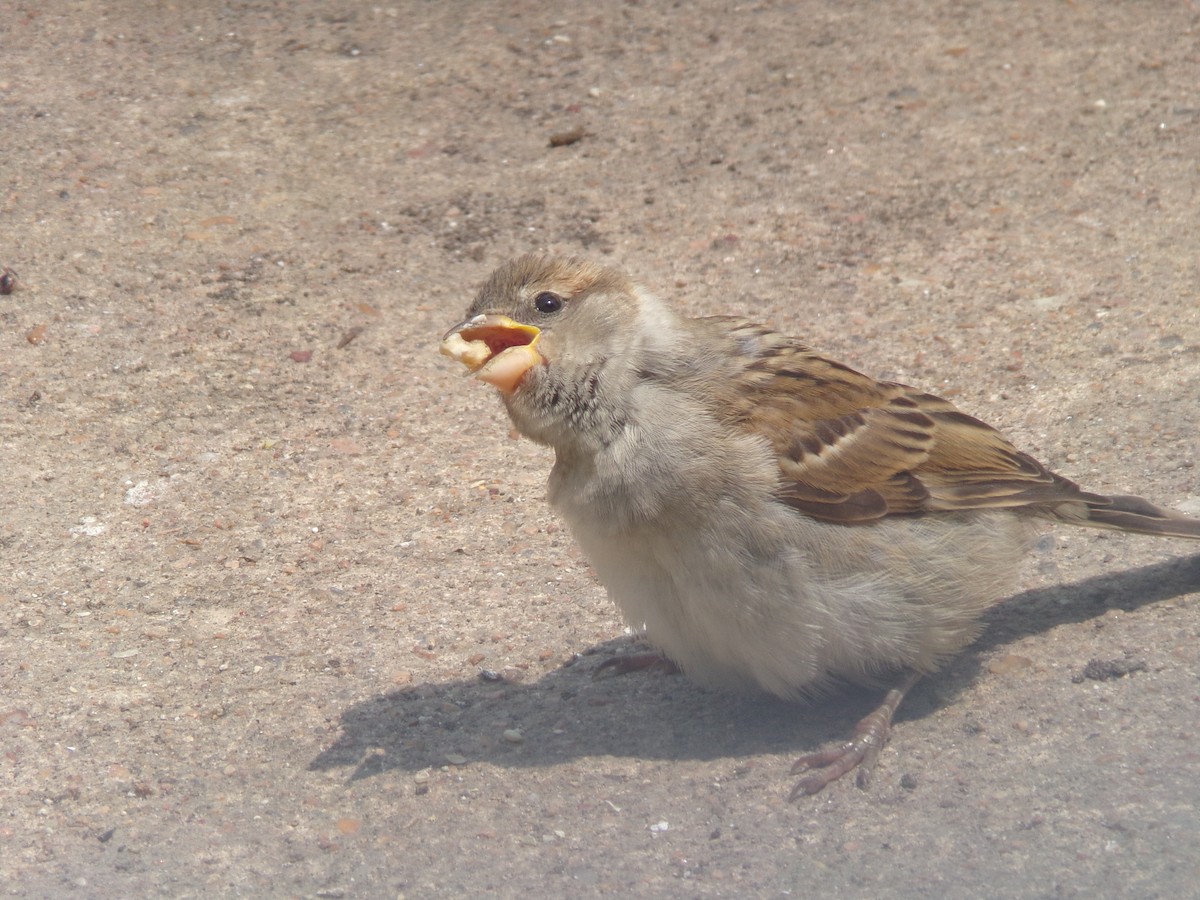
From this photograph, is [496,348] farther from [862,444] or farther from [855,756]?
[855,756]

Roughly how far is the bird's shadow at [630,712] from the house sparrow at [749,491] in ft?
0.44

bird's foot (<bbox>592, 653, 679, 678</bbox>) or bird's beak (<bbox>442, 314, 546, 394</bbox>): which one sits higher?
bird's beak (<bbox>442, 314, 546, 394</bbox>)

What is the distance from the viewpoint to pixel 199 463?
17.4ft

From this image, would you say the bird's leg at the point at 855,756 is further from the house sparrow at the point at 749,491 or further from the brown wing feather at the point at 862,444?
the brown wing feather at the point at 862,444

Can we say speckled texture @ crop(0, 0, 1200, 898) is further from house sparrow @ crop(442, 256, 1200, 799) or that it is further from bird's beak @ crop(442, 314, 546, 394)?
bird's beak @ crop(442, 314, 546, 394)

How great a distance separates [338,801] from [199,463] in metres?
1.94

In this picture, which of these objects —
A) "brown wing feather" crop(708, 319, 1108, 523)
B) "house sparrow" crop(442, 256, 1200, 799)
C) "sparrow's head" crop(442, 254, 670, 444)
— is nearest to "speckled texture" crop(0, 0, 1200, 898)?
"house sparrow" crop(442, 256, 1200, 799)

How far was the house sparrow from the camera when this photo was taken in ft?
12.2

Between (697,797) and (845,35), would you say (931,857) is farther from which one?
(845,35)

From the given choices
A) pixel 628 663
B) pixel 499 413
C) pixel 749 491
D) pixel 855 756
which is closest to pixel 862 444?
pixel 749 491

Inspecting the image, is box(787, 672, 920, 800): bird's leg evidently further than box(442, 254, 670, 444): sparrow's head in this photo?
No

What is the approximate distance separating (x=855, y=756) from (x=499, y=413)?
2371mm

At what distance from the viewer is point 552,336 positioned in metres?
3.91

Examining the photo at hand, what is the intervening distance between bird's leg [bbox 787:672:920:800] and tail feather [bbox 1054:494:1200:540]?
2.85 feet
